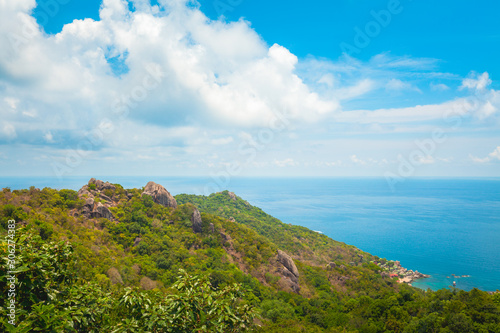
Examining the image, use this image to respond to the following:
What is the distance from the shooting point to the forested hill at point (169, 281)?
511 centimetres

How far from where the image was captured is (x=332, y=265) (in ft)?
186

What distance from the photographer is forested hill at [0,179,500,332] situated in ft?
16.8

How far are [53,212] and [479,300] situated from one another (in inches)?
2063

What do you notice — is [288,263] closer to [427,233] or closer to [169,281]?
[169,281]

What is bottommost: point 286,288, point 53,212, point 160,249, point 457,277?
point 457,277

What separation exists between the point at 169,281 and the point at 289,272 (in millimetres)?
23238

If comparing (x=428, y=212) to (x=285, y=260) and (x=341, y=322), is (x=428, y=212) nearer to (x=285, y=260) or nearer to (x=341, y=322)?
(x=285, y=260)

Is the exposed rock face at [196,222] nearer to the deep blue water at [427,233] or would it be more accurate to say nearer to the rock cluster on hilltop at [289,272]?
the deep blue water at [427,233]

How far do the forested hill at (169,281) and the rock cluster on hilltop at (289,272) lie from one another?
20 centimetres

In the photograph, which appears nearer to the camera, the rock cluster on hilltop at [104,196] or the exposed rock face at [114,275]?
the exposed rock face at [114,275]

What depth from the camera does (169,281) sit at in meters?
31.8

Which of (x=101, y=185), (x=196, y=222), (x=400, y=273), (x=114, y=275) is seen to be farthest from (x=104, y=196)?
(x=400, y=273)

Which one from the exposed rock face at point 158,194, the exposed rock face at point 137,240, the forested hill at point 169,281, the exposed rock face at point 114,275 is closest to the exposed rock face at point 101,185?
the forested hill at point 169,281

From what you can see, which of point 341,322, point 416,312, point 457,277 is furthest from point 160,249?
point 457,277
